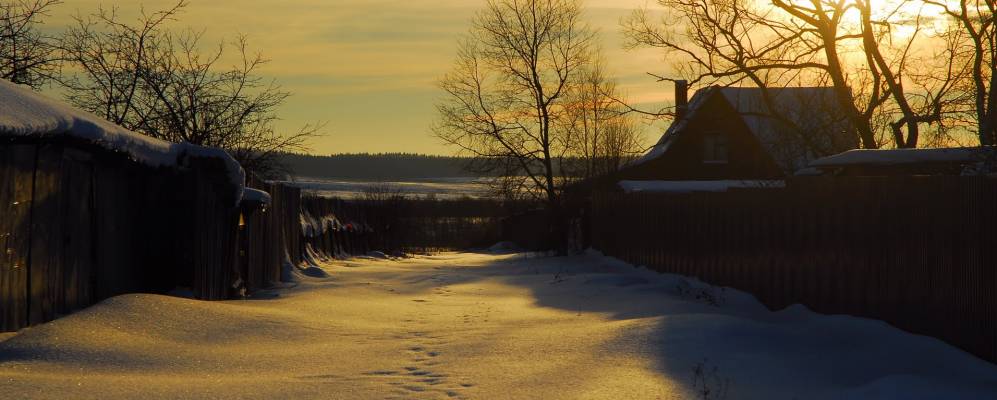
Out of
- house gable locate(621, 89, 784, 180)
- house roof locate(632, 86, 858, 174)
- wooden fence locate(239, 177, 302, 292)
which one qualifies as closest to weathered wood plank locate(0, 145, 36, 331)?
wooden fence locate(239, 177, 302, 292)

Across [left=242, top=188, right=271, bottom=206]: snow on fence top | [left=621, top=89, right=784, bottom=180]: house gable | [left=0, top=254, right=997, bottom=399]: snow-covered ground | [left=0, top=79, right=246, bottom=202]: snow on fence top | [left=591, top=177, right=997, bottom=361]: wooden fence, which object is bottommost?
[left=0, top=254, right=997, bottom=399]: snow-covered ground

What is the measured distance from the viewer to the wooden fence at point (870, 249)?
25.9 feet

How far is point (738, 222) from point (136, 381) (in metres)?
8.55

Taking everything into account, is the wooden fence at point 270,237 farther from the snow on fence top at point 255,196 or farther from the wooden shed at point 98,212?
the wooden shed at point 98,212

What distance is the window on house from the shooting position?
141 feet

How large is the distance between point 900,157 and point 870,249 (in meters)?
6.01

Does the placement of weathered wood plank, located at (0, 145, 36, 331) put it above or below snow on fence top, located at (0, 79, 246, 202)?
below

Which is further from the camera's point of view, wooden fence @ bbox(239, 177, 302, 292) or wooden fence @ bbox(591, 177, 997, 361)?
wooden fence @ bbox(239, 177, 302, 292)

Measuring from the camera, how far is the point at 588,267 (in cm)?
2342

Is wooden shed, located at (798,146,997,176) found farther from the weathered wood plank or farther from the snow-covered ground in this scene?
the weathered wood plank

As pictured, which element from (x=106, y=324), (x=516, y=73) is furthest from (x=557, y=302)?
(x=516, y=73)

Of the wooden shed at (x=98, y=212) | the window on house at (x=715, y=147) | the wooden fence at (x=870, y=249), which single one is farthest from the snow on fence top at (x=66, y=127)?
the window on house at (x=715, y=147)

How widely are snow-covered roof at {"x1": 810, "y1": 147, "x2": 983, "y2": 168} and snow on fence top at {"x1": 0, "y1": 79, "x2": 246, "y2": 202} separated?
968 centimetres

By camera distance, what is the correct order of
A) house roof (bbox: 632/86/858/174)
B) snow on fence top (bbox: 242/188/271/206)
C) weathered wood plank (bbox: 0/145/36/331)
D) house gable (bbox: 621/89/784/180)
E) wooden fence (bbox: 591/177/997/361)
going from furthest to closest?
house gable (bbox: 621/89/784/180) → house roof (bbox: 632/86/858/174) → snow on fence top (bbox: 242/188/271/206) → weathered wood plank (bbox: 0/145/36/331) → wooden fence (bbox: 591/177/997/361)
